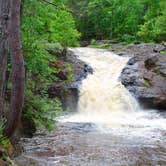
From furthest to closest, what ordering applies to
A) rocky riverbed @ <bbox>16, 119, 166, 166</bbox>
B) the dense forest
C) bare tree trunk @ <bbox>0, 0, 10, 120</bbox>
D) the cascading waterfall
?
the cascading waterfall
rocky riverbed @ <bbox>16, 119, 166, 166</bbox>
the dense forest
bare tree trunk @ <bbox>0, 0, 10, 120</bbox>

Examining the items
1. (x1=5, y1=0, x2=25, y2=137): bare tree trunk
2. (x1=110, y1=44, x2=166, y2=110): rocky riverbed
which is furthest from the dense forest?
(x1=110, y1=44, x2=166, y2=110): rocky riverbed

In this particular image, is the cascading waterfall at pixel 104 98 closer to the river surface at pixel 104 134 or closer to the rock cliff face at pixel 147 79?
the river surface at pixel 104 134

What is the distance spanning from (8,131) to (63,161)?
5.17 ft

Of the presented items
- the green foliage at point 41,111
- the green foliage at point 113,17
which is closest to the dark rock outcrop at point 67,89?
the green foliage at point 41,111

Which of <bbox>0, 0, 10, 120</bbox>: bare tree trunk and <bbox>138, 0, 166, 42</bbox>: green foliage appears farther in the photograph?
<bbox>138, 0, 166, 42</bbox>: green foliage

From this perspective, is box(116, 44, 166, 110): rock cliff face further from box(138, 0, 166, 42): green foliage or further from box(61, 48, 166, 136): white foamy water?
box(138, 0, 166, 42): green foliage

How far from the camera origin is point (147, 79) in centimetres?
2089

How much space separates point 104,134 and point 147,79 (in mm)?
8331

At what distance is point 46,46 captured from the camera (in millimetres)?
11516

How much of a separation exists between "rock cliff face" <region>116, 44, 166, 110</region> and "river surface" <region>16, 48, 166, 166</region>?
449mm

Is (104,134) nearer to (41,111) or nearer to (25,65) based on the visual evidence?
(41,111)

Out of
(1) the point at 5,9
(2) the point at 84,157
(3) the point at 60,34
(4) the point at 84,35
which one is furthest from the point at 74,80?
(4) the point at 84,35

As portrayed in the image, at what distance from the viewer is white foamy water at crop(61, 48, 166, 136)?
49.6 ft

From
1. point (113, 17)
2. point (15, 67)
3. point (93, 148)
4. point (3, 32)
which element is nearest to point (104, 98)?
A: point (93, 148)
